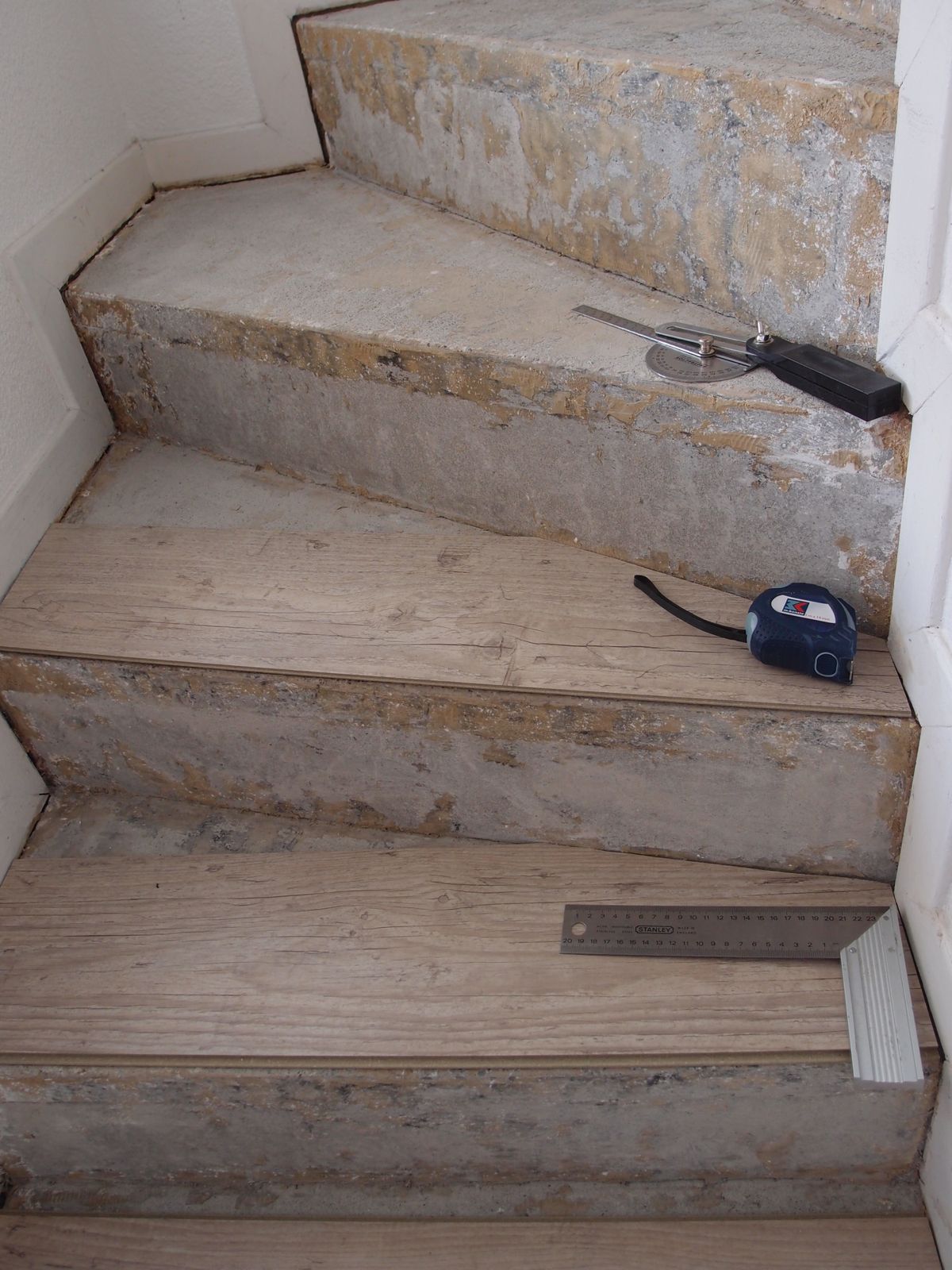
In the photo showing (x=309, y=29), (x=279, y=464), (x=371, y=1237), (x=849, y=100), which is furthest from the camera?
(x=309, y=29)

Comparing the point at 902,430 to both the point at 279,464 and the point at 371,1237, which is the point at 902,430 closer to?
the point at 279,464

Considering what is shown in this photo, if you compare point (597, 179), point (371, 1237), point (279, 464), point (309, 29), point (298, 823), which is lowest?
point (371, 1237)

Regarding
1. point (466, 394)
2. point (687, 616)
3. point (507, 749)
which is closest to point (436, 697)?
point (507, 749)

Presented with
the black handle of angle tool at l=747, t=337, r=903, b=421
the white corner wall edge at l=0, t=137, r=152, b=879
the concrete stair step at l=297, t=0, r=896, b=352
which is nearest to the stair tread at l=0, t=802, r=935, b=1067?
the white corner wall edge at l=0, t=137, r=152, b=879

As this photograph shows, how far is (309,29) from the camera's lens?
195cm

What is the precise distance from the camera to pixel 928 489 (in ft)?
3.75

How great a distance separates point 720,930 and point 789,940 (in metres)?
0.08

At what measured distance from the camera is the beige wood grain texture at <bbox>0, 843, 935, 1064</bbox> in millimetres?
1229

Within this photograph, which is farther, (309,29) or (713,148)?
(309,29)

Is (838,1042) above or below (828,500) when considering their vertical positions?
below

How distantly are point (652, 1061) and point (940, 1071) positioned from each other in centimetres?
31

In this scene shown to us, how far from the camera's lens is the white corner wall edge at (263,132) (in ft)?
6.45

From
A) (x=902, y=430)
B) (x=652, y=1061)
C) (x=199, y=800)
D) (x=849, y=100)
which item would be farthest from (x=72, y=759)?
(x=849, y=100)

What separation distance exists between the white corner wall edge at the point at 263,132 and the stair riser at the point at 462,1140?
1.66 metres
